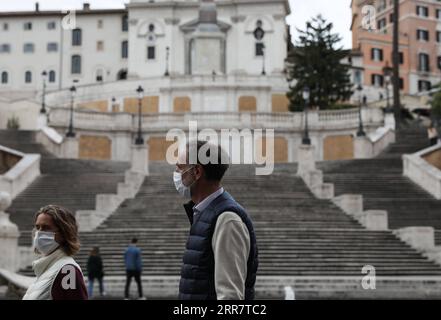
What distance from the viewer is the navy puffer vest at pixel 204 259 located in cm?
475

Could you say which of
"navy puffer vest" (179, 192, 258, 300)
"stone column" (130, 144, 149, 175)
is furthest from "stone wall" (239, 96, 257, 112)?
"navy puffer vest" (179, 192, 258, 300)

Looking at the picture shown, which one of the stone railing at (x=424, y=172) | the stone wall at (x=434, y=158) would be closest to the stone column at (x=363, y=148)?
the stone wall at (x=434, y=158)

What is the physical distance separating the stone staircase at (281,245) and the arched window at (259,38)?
186 feet

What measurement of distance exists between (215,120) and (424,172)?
2057cm

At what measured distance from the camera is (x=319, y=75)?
6412 cm

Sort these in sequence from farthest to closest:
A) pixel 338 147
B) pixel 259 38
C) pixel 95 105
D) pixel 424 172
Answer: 1. pixel 259 38
2. pixel 95 105
3. pixel 338 147
4. pixel 424 172

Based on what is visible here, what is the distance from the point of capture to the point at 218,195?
4961mm

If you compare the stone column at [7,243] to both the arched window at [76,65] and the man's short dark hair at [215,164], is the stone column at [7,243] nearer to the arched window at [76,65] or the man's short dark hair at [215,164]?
the man's short dark hair at [215,164]

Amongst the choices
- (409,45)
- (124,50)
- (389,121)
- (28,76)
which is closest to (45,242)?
(389,121)

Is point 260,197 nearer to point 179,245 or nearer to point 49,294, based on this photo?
point 179,245

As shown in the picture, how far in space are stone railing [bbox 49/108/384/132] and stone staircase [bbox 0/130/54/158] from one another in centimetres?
297

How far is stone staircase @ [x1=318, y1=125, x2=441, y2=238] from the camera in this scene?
1156 inches

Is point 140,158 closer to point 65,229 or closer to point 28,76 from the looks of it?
point 65,229
